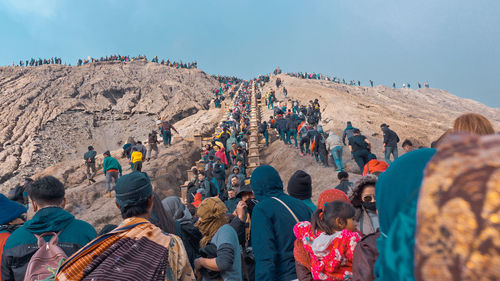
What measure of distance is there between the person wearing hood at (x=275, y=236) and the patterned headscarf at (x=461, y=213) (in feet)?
6.31

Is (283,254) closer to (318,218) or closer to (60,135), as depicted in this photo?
(318,218)

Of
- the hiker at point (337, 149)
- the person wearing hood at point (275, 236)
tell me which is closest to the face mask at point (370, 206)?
the person wearing hood at point (275, 236)

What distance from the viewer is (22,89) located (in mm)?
41188

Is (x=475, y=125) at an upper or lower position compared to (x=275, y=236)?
upper

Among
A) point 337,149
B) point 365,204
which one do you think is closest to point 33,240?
point 365,204

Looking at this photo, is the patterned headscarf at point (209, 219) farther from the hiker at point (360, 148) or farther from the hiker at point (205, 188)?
the hiker at point (360, 148)

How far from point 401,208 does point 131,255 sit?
132 centimetres

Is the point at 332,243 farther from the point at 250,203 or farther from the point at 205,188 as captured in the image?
the point at 205,188

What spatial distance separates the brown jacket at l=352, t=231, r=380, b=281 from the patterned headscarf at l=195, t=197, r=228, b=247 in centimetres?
185

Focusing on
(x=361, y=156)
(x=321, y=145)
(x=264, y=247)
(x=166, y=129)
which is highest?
(x=166, y=129)

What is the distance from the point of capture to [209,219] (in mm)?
3236

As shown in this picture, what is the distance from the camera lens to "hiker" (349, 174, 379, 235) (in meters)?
2.74

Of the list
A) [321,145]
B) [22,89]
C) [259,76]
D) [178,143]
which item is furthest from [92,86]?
[321,145]

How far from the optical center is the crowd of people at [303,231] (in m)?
0.70
